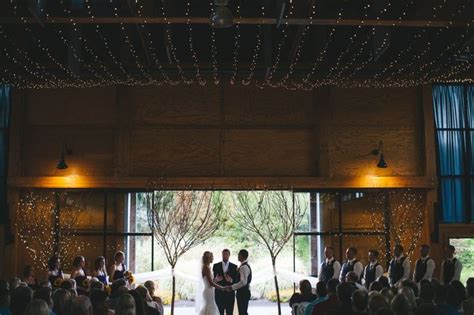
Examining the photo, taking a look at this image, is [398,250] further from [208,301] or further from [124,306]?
[124,306]

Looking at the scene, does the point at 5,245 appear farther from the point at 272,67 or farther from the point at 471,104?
the point at 471,104

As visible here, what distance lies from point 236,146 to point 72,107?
402cm

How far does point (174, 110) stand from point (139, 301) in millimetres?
8743

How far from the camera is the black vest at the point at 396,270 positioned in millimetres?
12375

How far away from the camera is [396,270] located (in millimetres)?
12430

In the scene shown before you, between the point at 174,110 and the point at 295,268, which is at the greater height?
the point at 174,110

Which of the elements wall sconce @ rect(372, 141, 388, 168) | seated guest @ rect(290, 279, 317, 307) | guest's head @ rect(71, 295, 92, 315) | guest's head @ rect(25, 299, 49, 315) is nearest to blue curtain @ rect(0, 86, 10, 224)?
seated guest @ rect(290, 279, 317, 307)

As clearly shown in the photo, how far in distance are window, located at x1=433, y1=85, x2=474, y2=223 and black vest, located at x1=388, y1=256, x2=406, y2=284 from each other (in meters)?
3.00

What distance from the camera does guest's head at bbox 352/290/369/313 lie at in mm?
5363

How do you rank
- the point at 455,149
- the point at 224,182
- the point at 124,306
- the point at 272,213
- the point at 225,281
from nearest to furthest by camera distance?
the point at 124,306, the point at 225,281, the point at 224,182, the point at 272,213, the point at 455,149

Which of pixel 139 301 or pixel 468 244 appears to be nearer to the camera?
pixel 139 301

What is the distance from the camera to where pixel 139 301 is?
659 cm

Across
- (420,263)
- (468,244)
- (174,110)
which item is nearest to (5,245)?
(174,110)

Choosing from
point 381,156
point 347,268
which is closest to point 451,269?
point 347,268
